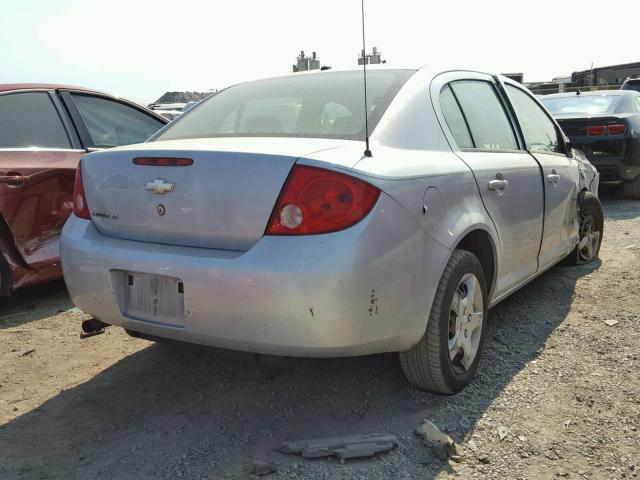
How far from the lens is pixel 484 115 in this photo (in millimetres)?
3479

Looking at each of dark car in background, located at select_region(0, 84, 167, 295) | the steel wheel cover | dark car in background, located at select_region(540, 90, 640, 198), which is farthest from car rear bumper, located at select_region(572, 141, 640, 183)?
dark car in background, located at select_region(0, 84, 167, 295)

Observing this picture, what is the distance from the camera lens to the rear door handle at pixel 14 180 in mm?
4051

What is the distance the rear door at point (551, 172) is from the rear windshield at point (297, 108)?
53.5 inches

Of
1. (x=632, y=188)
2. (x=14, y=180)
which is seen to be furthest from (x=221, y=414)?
(x=632, y=188)

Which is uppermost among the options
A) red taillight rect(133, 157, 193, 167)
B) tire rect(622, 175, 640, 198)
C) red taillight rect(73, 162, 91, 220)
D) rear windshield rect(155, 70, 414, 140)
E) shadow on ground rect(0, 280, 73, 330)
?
rear windshield rect(155, 70, 414, 140)

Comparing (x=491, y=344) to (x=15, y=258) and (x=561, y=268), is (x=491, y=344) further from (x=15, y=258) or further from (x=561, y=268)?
(x=15, y=258)

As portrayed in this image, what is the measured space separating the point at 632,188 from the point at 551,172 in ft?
17.8

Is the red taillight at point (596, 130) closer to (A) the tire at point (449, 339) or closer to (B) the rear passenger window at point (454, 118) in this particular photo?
(B) the rear passenger window at point (454, 118)

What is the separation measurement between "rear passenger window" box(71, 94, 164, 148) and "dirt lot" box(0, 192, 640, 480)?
173 cm

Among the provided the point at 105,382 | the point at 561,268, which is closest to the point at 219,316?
the point at 105,382

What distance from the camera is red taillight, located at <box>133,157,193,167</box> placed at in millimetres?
2516

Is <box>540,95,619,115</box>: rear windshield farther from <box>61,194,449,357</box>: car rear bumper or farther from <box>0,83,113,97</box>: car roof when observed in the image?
<box>61,194,449,357</box>: car rear bumper

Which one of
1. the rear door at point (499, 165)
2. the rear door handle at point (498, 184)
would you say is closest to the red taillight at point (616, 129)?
the rear door at point (499, 165)

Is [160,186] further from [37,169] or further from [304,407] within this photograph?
[37,169]
